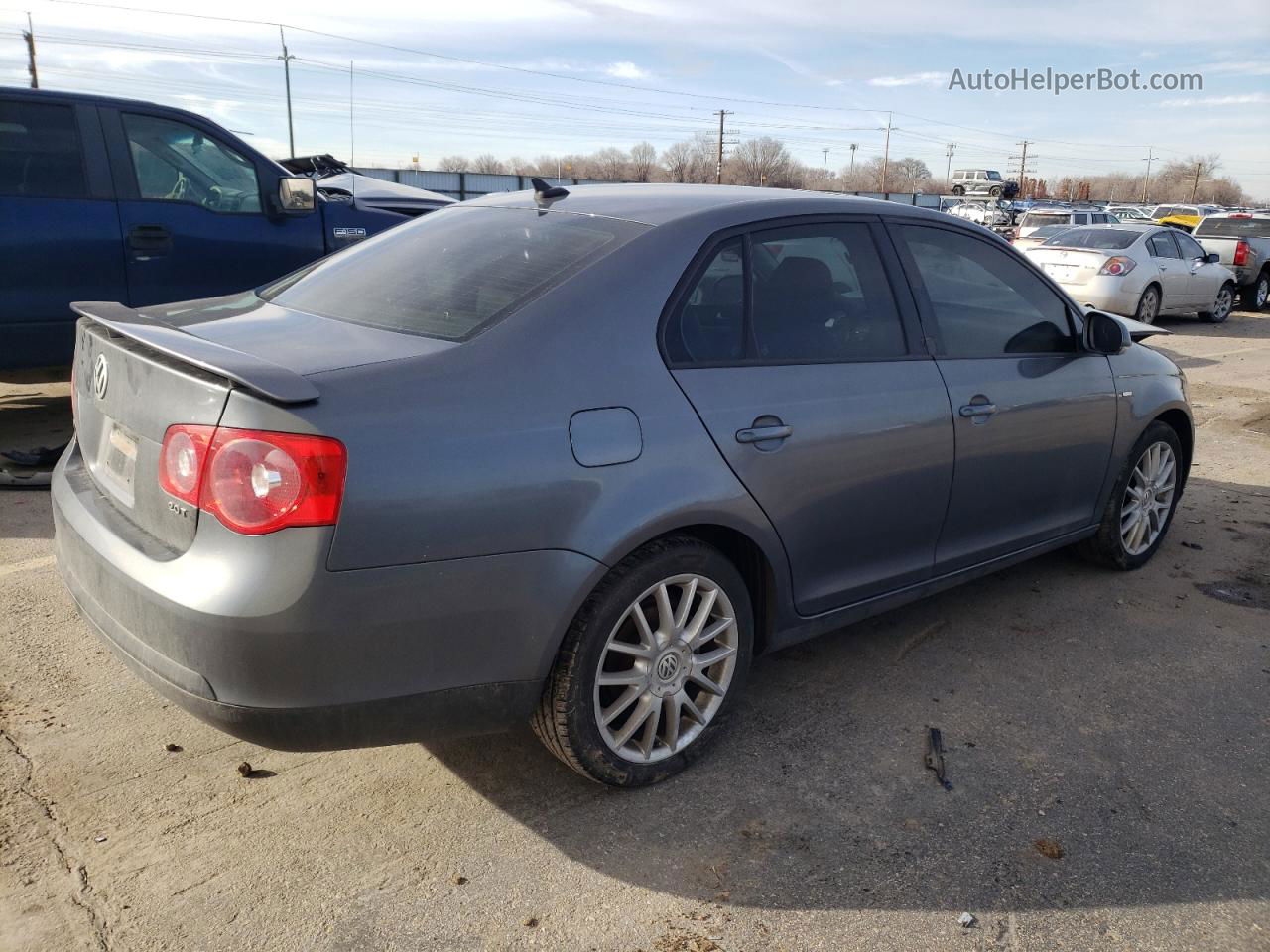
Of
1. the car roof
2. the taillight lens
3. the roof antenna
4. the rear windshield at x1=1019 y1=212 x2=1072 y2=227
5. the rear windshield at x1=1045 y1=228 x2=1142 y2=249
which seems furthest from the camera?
the rear windshield at x1=1019 y1=212 x2=1072 y2=227

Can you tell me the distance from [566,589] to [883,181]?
3953 inches

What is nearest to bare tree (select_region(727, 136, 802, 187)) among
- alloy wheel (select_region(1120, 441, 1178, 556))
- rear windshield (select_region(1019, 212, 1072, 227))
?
rear windshield (select_region(1019, 212, 1072, 227))

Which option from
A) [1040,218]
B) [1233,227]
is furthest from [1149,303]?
[1040,218]

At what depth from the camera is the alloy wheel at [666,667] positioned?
2.89 metres

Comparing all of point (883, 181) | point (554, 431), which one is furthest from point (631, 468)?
point (883, 181)

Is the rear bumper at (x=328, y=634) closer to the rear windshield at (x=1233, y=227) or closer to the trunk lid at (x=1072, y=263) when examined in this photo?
the trunk lid at (x=1072, y=263)

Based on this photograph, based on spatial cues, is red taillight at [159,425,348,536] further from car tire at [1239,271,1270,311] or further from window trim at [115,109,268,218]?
car tire at [1239,271,1270,311]

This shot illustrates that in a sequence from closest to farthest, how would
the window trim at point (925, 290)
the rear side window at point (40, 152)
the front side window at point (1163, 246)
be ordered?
the window trim at point (925, 290), the rear side window at point (40, 152), the front side window at point (1163, 246)

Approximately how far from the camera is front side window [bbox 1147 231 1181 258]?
14.9 metres

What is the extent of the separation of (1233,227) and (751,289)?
2012 cm

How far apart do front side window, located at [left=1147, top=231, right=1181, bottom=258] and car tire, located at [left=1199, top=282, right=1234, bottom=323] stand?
4.93 ft

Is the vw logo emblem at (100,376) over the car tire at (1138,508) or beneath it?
over

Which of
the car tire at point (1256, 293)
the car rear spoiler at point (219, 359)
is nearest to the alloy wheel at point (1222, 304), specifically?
the car tire at point (1256, 293)

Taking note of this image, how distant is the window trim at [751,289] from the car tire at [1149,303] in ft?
40.8
